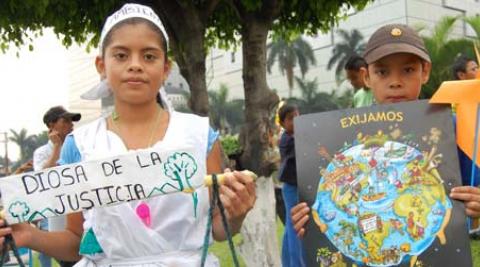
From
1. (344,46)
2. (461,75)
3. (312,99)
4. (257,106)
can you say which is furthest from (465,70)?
(312,99)

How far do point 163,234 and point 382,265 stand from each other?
0.73 m

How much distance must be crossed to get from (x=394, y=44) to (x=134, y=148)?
3.49 feet

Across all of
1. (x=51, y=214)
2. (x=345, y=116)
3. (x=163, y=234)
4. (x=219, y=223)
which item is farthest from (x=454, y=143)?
(x=51, y=214)

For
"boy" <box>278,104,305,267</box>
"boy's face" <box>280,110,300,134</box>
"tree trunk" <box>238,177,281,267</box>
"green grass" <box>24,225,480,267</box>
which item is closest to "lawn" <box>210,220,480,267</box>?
"green grass" <box>24,225,480,267</box>

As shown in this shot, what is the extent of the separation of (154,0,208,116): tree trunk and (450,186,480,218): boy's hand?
3332mm

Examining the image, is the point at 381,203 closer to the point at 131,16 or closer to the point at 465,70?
the point at 131,16

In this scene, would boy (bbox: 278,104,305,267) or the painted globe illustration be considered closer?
the painted globe illustration

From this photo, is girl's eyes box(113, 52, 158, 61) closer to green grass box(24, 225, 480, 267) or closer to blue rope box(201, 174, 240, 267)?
blue rope box(201, 174, 240, 267)

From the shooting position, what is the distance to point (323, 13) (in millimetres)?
5090

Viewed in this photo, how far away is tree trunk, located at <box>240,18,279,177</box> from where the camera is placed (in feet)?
16.6

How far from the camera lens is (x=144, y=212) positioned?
1604 millimetres

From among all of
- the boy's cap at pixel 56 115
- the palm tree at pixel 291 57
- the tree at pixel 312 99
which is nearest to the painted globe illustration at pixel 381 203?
the boy's cap at pixel 56 115

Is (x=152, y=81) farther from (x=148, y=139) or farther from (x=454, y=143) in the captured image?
(x=454, y=143)

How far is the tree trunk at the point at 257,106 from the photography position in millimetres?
5062
